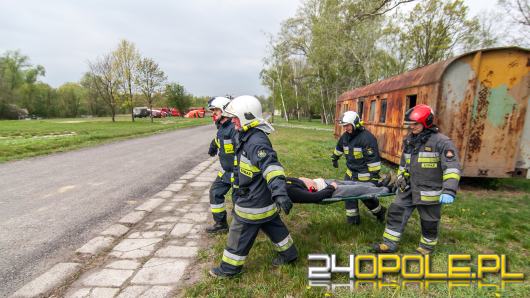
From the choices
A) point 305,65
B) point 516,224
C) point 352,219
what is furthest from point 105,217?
point 305,65

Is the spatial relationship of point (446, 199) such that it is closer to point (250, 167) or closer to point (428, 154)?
point (428, 154)

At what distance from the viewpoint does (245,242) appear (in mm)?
3123

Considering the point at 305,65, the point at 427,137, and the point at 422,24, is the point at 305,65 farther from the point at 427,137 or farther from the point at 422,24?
the point at 427,137

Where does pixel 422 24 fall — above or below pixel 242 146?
above

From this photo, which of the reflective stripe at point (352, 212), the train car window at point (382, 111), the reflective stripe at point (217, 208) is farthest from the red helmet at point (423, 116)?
the train car window at point (382, 111)

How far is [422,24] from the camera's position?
85.6 ft

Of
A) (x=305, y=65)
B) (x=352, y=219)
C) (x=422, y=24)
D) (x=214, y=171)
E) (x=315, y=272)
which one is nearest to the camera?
(x=315, y=272)

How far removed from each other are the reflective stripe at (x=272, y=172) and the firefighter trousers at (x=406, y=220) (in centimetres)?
197

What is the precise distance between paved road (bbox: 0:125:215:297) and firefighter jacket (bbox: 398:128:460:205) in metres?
4.64

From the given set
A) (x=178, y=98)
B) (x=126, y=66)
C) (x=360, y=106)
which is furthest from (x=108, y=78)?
(x=360, y=106)

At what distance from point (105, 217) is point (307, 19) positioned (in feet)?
116

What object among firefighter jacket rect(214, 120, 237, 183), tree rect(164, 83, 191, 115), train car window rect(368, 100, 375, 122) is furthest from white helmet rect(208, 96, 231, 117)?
tree rect(164, 83, 191, 115)

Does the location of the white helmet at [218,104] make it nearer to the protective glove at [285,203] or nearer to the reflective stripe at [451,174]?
the protective glove at [285,203]

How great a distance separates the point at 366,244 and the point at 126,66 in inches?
1314
